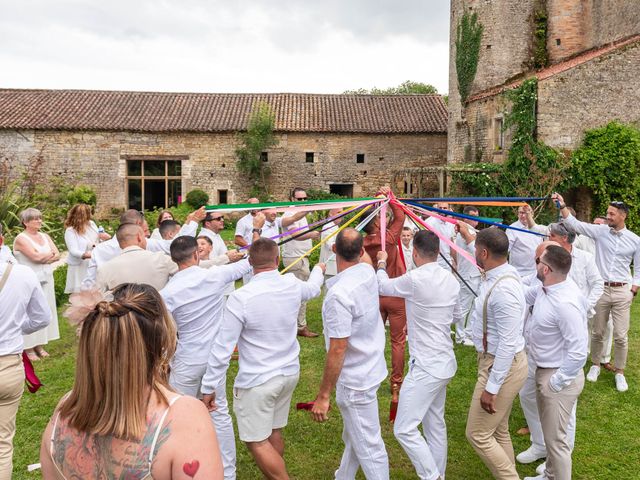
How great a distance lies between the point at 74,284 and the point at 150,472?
8.20 m

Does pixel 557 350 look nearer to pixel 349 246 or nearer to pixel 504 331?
pixel 504 331

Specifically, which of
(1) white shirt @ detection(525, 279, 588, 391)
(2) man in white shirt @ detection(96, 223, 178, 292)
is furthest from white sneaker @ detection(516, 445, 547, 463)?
(2) man in white shirt @ detection(96, 223, 178, 292)

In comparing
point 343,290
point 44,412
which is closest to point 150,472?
point 343,290

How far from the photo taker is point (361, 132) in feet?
93.8

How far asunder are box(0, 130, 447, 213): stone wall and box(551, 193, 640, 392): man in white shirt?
21.7 m

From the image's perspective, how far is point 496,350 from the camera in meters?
4.20

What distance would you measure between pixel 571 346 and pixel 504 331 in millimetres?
500

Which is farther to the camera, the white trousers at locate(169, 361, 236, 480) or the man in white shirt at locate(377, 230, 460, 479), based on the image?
Answer: the white trousers at locate(169, 361, 236, 480)

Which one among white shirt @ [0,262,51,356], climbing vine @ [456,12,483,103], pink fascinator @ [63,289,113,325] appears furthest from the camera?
climbing vine @ [456,12,483,103]

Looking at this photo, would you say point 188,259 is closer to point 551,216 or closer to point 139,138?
point 551,216

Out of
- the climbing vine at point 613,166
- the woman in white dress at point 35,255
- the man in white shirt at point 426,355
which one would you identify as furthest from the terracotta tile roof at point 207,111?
the man in white shirt at point 426,355

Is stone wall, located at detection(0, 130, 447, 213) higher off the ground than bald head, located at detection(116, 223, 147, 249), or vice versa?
stone wall, located at detection(0, 130, 447, 213)

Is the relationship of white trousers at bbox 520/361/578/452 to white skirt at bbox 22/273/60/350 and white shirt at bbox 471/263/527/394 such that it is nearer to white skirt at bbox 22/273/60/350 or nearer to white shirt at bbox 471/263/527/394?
white shirt at bbox 471/263/527/394

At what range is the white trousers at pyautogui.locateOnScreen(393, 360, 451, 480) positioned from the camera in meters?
4.25
